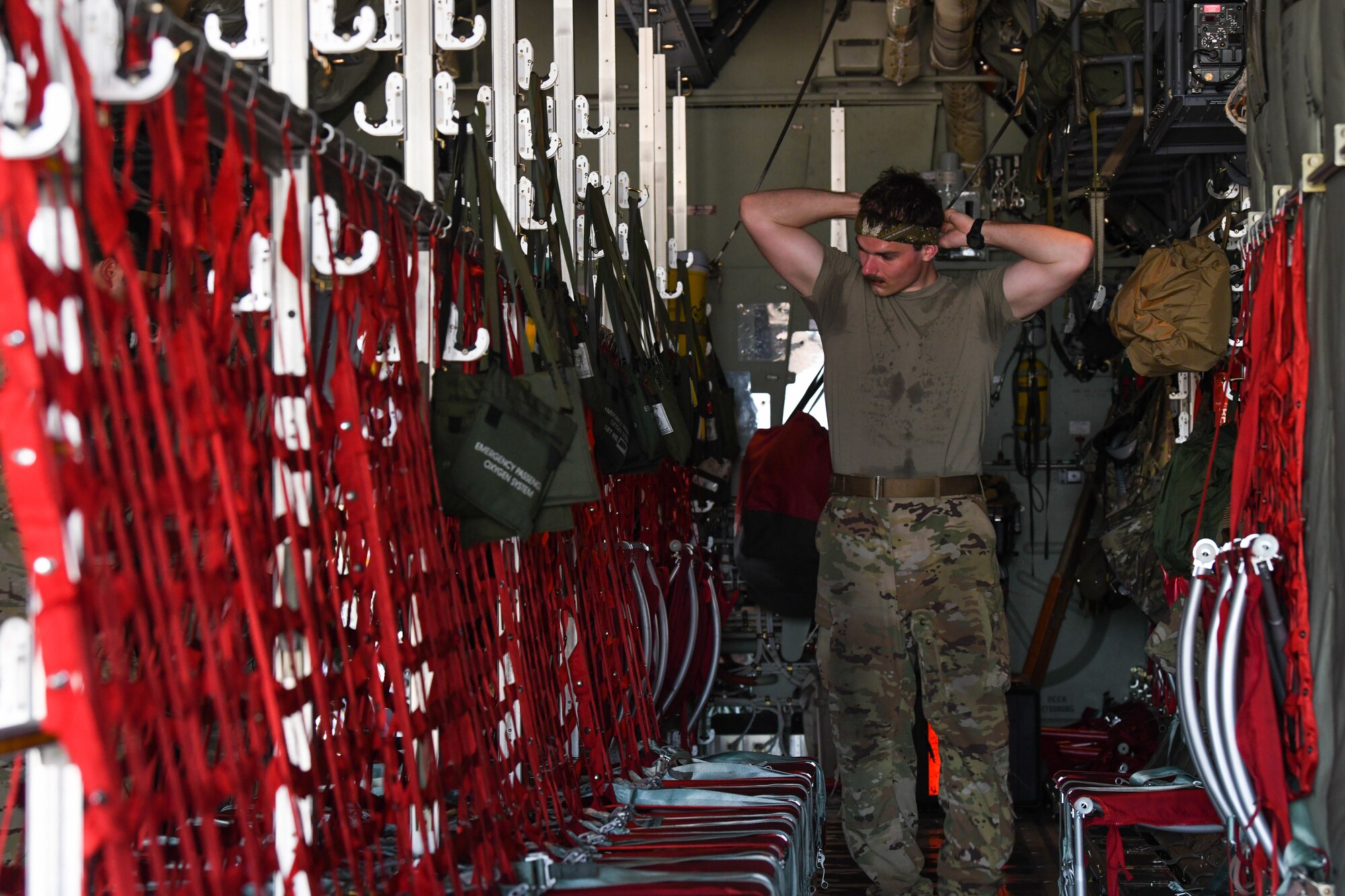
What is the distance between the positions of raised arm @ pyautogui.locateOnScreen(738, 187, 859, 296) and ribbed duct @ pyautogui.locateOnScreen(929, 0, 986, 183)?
4192 millimetres

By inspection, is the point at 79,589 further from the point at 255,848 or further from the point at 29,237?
the point at 255,848

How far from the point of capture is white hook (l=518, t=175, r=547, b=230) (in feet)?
12.8

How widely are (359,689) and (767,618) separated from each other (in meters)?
4.78

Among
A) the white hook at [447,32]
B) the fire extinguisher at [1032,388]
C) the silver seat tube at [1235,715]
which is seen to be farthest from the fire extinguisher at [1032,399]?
the white hook at [447,32]

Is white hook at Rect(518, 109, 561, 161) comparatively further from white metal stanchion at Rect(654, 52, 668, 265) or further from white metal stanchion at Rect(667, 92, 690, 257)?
white metal stanchion at Rect(667, 92, 690, 257)

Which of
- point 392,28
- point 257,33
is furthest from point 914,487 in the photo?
point 257,33

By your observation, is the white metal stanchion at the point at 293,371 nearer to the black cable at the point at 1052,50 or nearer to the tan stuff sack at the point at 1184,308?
the tan stuff sack at the point at 1184,308

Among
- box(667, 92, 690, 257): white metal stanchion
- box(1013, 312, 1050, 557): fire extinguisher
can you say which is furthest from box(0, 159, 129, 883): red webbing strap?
box(1013, 312, 1050, 557): fire extinguisher

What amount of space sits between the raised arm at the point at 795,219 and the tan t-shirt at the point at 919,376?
186 millimetres

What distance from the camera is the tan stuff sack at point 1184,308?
→ 4203mm

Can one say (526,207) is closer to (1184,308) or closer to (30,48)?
(1184,308)

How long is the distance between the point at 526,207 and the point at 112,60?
2382 mm

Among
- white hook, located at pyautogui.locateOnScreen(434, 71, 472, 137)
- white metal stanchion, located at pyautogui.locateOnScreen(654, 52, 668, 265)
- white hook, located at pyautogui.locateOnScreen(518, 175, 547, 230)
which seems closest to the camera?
white hook, located at pyautogui.locateOnScreen(434, 71, 472, 137)

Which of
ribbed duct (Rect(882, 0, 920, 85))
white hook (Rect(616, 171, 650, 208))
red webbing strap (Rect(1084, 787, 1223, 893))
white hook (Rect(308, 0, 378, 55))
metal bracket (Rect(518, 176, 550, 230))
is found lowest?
red webbing strap (Rect(1084, 787, 1223, 893))
